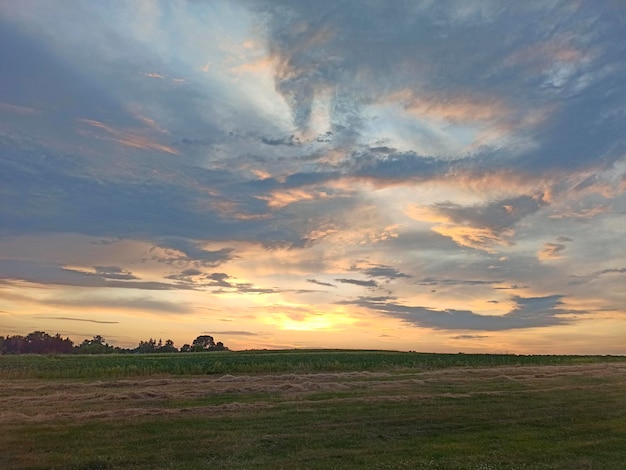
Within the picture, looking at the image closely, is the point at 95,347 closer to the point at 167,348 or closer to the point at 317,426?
the point at 167,348

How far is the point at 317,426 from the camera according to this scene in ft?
57.7

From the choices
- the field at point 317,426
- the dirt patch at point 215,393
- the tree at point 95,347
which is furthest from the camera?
the tree at point 95,347

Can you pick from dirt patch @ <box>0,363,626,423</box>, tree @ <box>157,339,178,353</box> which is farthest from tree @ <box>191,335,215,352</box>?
dirt patch @ <box>0,363,626,423</box>

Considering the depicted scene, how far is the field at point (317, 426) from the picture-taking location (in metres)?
13.6

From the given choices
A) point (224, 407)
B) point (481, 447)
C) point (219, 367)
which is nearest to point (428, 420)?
point (481, 447)

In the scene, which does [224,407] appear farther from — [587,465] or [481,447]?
[587,465]

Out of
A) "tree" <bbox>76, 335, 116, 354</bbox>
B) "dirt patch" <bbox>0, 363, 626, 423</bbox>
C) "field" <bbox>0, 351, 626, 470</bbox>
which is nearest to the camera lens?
"field" <bbox>0, 351, 626, 470</bbox>

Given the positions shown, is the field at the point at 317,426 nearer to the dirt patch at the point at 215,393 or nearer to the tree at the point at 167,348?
the dirt patch at the point at 215,393

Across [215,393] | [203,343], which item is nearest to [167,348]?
[203,343]

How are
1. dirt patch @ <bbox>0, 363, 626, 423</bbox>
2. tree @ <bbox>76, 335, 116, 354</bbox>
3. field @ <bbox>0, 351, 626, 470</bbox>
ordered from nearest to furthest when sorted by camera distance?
1. field @ <bbox>0, 351, 626, 470</bbox>
2. dirt patch @ <bbox>0, 363, 626, 423</bbox>
3. tree @ <bbox>76, 335, 116, 354</bbox>

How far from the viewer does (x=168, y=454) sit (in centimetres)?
1409

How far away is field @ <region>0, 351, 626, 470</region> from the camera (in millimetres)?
13570

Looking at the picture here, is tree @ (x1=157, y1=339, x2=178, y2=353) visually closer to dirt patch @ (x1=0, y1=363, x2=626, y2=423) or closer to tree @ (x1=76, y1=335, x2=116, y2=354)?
tree @ (x1=76, y1=335, x2=116, y2=354)

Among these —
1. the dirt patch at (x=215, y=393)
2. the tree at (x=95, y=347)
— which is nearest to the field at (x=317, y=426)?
the dirt patch at (x=215, y=393)
